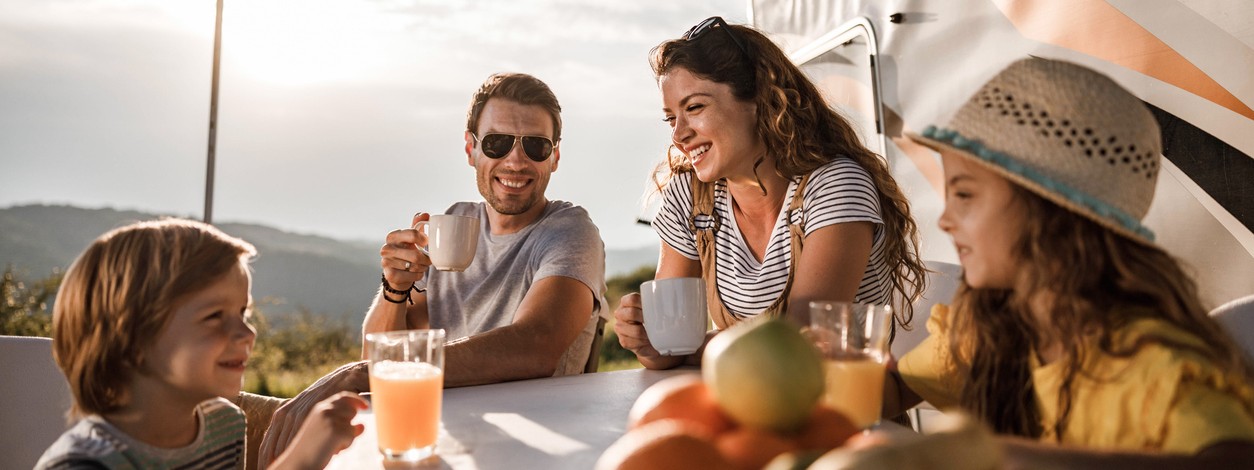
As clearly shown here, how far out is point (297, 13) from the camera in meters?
5.13

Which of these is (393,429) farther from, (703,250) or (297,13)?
(297,13)

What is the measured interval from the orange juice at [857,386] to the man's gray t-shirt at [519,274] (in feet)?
4.06

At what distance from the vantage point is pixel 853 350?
4.06ft

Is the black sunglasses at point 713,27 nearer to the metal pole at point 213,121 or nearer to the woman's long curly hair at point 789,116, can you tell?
the woman's long curly hair at point 789,116

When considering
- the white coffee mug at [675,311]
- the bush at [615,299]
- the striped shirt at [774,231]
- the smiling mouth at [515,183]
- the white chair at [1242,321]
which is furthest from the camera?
the bush at [615,299]

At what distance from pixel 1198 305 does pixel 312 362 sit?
6993mm

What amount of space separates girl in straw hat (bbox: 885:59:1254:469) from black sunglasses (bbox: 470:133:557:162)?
164 centimetres

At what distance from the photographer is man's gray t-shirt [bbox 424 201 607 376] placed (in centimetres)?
248

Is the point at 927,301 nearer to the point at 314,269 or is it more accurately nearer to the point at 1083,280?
the point at 1083,280

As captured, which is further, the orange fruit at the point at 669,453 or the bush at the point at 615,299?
the bush at the point at 615,299

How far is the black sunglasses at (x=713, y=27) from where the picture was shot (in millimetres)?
2408

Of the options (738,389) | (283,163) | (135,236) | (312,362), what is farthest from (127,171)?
(738,389)

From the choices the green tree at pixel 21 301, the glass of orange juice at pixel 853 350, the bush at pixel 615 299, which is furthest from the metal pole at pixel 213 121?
the bush at pixel 615 299

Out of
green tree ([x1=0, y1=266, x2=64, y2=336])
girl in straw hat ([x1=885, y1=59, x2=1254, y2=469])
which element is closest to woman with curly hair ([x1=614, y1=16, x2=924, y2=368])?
girl in straw hat ([x1=885, y1=59, x2=1254, y2=469])
